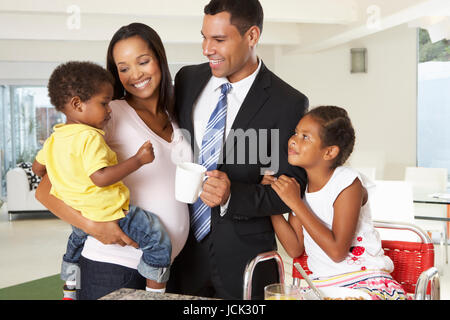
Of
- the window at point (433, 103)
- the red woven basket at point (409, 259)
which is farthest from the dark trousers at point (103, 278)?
the window at point (433, 103)

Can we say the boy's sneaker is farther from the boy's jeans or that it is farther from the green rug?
the green rug

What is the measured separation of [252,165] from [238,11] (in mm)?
567

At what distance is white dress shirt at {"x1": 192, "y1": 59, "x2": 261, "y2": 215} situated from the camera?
6.54 ft

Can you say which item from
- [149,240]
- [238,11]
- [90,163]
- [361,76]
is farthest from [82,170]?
[361,76]

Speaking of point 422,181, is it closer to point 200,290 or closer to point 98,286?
point 200,290

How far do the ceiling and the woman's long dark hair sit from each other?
423 centimetres

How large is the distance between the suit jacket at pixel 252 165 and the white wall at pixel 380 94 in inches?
254

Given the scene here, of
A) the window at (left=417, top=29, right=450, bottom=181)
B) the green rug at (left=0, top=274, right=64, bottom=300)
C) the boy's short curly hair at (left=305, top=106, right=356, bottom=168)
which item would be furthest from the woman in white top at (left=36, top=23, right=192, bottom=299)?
the window at (left=417, top=29, right=450, bottom=181)

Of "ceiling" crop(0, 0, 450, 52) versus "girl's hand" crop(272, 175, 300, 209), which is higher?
"ceiling" crop(0, 0, 450, 52)

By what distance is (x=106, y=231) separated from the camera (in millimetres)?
1691

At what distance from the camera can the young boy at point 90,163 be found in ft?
5.45

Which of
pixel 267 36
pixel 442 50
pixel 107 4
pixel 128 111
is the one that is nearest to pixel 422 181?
pixel 442 50

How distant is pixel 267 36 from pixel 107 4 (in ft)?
10.2

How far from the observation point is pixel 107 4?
5.99 meters
